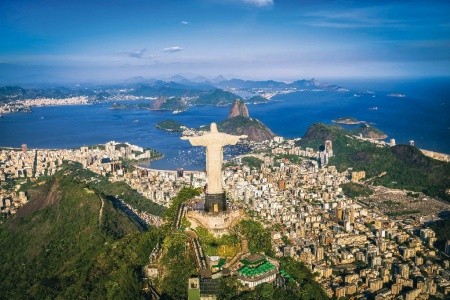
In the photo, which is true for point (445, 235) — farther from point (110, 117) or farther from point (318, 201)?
point (110, 117)

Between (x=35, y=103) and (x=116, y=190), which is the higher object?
(x=35, y=103)

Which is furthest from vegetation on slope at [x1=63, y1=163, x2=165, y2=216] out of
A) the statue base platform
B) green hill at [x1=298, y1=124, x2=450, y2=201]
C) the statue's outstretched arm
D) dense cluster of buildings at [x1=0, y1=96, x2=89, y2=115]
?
dense cluster of buildings at [x1=0, y1=96, x2=89, y2=115]

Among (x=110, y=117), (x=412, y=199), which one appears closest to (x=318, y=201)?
(x=412, y=199)

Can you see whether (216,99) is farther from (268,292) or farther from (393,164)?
(268,292)

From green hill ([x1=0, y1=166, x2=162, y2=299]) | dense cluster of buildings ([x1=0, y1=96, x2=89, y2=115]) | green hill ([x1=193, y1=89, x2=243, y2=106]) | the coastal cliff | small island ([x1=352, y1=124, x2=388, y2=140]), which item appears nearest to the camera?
green hill ([x1=0, y1=166, x2=162, y2=299])

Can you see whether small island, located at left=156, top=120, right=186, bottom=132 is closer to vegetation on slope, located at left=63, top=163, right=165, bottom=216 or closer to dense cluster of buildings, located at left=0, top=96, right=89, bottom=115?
vegetation on slope, located at left=63, top=163, right=165, bottom=216

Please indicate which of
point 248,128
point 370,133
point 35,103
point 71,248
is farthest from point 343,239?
point 35,103

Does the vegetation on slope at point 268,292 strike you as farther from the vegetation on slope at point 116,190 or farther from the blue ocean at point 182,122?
the blue ocean at point 182,122
